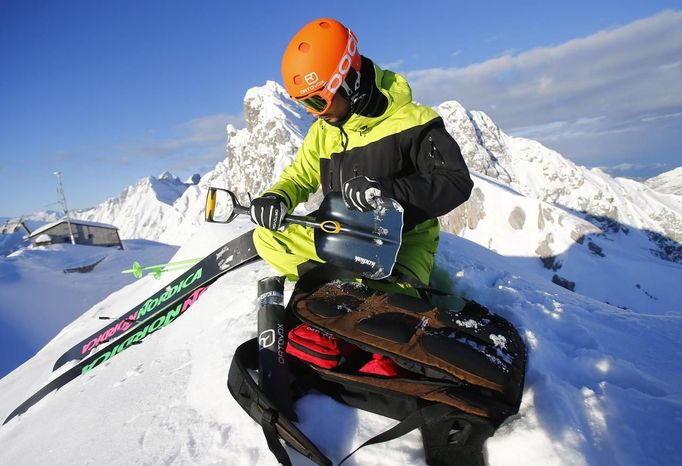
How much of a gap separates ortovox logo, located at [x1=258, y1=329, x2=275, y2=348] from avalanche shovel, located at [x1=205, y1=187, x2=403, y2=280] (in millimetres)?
981

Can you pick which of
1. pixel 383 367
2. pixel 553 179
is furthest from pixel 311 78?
pixel 553 179

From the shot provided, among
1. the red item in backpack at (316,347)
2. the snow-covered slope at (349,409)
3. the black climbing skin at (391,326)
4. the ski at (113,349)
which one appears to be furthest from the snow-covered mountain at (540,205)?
the black climbing skin at (391,326)

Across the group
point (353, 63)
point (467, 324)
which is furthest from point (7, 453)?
point (353, 63)

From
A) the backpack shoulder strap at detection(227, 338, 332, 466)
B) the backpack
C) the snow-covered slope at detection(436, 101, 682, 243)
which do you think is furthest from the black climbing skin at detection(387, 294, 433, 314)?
the snow-covered slope at detection(436, 101, 682, 243)

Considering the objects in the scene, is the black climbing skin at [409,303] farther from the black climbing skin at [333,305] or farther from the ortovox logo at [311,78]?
the ortovox logo at [311,78]

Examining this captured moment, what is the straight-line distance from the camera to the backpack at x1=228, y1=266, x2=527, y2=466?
77.4 inches

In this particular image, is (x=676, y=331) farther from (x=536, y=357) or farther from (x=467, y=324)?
(x=467, y=324)

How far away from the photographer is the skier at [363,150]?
3.22m

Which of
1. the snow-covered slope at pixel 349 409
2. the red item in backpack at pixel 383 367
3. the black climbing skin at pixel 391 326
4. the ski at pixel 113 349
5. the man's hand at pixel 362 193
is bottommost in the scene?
the ski at pixel 113 349

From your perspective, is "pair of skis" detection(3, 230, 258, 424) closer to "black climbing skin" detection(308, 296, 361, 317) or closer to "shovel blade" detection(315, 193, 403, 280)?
"shovel blade" detection(315, 193, 403, 280)

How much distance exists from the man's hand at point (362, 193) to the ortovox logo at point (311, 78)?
0.96m

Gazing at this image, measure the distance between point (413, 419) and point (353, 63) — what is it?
9.64 feet

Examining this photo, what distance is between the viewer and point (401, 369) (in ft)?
7.93

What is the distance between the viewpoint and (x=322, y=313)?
8.76ft
